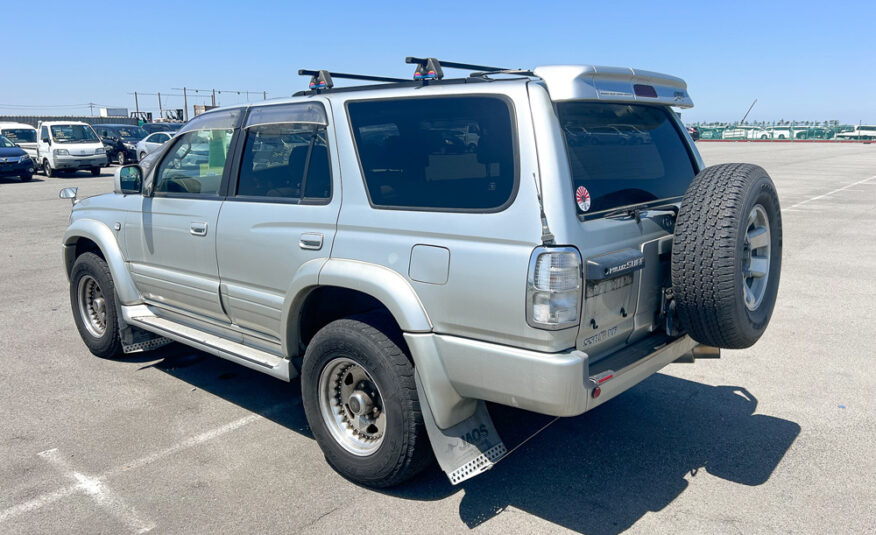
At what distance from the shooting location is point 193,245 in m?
4.47

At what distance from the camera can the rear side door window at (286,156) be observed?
3.79 meters

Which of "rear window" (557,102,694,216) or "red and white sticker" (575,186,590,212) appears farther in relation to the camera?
"rear window" (557,102,694,216)

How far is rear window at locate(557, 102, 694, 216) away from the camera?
3221 mm

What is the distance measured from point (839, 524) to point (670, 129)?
227 centimetres

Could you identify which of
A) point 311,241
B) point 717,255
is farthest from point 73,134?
point 717,255

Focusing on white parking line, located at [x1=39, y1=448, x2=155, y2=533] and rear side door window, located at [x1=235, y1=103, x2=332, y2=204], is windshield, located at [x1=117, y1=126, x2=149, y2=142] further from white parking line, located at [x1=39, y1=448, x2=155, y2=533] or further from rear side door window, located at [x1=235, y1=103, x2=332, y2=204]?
white parking line, located at [x1=39, y1=448, x2=155, y2=533]

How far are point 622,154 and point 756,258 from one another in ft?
3.06

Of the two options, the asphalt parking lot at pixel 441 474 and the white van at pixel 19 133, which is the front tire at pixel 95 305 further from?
the white van at pixel 19 133

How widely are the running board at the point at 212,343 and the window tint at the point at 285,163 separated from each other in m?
0.95

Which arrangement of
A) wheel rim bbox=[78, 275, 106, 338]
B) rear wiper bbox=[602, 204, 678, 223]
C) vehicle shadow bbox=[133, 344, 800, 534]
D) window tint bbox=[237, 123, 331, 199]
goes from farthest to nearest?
wheel rim bbox=[78, 275, 106, 338] → window tint bbox=[237, 123, 331, 199] → vehicle shadow bbox=[133, 344, 800, 534] → rear wiper bbox=[602, 204, 678, 223]

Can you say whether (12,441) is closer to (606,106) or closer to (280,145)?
(280,145)

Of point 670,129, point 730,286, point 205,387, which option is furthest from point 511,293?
point 205,387

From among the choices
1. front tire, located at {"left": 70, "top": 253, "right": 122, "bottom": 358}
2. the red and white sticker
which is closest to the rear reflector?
the red and white sticker

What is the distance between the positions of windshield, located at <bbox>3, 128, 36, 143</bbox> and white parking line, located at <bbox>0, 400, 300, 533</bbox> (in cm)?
2686
